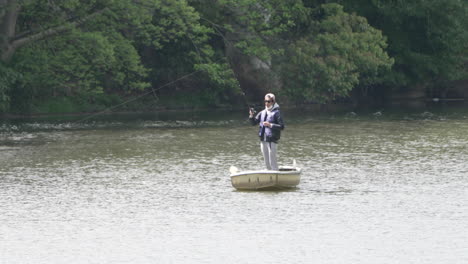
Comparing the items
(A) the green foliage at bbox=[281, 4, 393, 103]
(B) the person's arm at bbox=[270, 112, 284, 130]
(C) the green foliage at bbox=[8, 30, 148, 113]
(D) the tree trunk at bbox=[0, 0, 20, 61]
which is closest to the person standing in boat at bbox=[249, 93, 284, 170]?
(B) the person's arm at bbox=[270, 112, 284, 130]

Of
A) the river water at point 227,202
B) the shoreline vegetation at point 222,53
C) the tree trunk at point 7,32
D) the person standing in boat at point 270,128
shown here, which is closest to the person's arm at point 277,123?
the person standing in boat at point 270,128

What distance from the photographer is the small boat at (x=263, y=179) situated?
19156 millimetres

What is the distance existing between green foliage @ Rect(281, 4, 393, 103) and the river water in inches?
735

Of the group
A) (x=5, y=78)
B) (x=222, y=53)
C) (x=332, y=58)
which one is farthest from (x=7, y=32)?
(x=332, y=58)

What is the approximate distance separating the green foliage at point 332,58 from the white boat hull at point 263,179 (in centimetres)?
3291

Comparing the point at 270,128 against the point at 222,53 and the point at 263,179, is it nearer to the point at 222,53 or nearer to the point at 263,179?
the point at 263,179

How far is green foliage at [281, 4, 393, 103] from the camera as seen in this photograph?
5247 cm

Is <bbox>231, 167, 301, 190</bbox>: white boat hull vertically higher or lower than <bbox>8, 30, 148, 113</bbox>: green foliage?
lower

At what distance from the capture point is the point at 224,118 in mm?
46812

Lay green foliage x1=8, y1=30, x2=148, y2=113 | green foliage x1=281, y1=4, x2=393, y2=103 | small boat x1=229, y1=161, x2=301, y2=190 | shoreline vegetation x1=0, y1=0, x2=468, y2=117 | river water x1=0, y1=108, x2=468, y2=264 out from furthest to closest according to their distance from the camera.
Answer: green foliage x1=281, y1=4, x2=393, y2=103
shoreline vegetation x1=0, y1=0, x2=468, y2=117
green foliage x1=8, y1=30, x2=148, y2=113
small boat x1=229, y1=161, x2=301, y2=190
river water x1=0, y1=108, x2=468, y2=264

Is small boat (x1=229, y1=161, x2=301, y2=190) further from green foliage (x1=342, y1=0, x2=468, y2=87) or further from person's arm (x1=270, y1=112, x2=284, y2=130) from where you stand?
green foliage (x1=342, y1=0, x2=468, y2=87)

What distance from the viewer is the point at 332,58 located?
52344mm

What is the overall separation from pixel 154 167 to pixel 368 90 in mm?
44991

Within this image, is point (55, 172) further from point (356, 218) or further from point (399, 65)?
point (399, 65)
